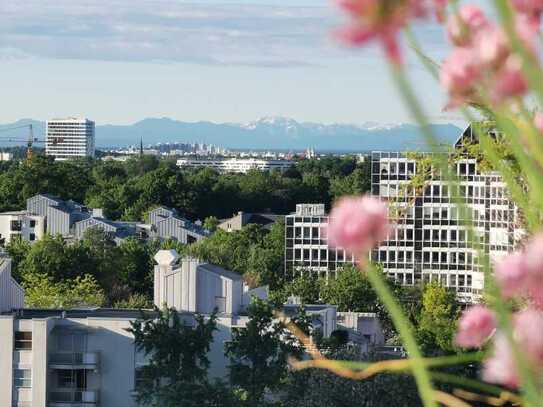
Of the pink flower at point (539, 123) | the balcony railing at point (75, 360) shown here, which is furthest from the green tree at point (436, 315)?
the pink flower at point (539, 123)

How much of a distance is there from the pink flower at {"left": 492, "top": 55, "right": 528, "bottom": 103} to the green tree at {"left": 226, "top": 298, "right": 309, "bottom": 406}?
17732mm

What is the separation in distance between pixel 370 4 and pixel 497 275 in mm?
339

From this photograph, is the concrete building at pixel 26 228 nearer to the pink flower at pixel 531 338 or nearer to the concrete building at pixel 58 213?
the concrete building at pixel 58 213

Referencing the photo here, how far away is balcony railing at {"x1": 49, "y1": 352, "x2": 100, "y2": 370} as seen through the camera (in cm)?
2320

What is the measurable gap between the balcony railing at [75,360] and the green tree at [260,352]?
301 centimetres

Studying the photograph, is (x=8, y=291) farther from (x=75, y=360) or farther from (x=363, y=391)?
(x=363, y=391)

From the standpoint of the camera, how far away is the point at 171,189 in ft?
236

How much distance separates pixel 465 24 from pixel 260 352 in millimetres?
18853

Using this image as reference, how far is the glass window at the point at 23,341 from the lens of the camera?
22953mm

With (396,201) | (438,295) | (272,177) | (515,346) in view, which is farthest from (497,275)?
(272,177)

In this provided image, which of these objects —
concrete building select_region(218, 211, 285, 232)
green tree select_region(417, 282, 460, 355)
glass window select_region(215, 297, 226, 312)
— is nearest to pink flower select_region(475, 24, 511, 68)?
green tree select_region(417, 282, 460, 355)

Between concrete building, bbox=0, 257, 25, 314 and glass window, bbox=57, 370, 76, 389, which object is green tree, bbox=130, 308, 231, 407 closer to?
glass window, bbox=57, 370, 76, 389

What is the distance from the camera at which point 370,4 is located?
1460mm

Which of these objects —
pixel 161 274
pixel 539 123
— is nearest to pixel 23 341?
pixel 161 274
